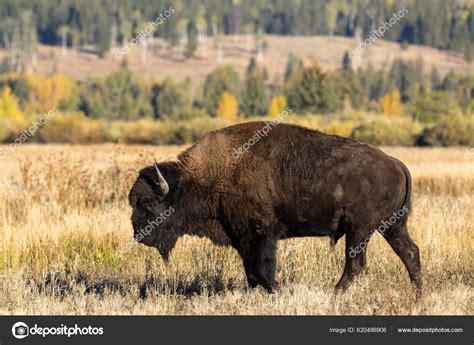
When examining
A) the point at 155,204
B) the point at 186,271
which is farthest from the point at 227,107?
the point at 155,204

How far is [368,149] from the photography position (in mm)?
9758

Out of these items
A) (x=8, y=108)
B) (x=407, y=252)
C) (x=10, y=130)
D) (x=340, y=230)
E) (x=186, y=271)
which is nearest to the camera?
(x=340, y=230)

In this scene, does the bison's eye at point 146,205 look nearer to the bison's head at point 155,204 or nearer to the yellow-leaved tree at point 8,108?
the bison's head at point 155,204

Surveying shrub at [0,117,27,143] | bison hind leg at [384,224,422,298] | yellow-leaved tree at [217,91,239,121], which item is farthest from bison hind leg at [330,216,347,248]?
yellow-leaved tree at [217,91,239,121]

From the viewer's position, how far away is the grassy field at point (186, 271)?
9.26m

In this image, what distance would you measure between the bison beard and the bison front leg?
1 centimetres

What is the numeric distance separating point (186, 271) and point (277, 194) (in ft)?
7.23

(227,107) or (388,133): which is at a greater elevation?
(388,133)

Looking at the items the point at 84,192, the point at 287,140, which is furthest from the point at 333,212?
the point at 84,192

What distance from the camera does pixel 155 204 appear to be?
404 inches

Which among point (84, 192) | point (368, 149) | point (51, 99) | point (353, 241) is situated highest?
point (368, 149)

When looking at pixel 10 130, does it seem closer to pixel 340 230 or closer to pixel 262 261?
pixel 262 261
